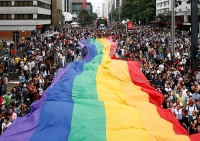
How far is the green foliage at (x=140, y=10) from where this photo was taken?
96.3m

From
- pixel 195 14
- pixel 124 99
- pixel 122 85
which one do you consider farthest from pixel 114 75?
pixel 195 14

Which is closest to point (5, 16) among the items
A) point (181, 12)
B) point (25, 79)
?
point (181, 12)

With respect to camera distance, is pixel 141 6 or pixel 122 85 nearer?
pixel 122 85

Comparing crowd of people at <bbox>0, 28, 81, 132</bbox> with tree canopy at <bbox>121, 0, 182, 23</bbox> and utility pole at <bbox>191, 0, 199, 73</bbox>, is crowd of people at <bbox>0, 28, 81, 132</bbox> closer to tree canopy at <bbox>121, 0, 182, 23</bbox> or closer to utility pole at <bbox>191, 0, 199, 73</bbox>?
utility pole at <bbox>191, 0, 199, 73</bbox>

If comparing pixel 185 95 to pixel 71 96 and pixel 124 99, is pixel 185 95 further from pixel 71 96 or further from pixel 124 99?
pixel 71 96

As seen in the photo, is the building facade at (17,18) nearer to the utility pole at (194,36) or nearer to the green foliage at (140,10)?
the green foliage at (140,10)

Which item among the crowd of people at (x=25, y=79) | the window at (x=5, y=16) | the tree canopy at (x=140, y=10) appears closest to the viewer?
the crowd of people at (x=25, y=79)

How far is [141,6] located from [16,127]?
91073mm

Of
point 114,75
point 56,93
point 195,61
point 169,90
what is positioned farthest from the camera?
point 195,61

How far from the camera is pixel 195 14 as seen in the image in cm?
2280

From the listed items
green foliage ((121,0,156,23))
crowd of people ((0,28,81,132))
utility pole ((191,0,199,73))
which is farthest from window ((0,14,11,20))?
utility pole ((191,0,199,73))

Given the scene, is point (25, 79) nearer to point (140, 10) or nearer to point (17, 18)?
point (17, 18)

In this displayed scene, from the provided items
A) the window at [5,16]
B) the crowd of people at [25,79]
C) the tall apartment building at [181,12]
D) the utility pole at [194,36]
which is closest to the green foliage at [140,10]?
the tall apartment building at [181,12]

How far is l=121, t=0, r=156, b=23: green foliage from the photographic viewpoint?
96.3 m
